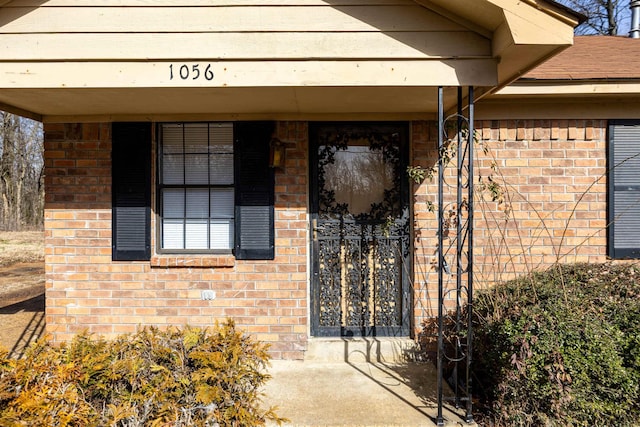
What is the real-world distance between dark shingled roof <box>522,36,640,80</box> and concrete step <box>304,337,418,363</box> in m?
2.96

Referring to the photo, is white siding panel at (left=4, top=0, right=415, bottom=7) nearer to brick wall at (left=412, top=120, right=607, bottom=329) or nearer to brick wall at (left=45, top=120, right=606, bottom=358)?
brick wall at (left=45, top=120, right=606, bottom=358)

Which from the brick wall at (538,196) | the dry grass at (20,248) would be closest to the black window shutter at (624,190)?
the brick wall at (538,196)

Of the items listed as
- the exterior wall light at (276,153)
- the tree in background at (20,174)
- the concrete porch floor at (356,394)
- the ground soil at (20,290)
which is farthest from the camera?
the tree in background at (20,174)

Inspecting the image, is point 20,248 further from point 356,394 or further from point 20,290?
point 356,394

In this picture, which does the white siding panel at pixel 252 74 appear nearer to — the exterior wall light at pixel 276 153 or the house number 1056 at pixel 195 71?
the house number 1056 at pixel 195 71

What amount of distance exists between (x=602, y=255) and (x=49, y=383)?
4.90 meters

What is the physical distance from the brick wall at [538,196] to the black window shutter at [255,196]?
1574 mm

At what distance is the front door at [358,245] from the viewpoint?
4414 mm

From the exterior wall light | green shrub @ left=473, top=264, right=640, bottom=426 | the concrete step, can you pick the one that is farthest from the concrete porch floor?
the exterior wall light

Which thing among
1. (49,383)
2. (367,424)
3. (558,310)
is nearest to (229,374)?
(49,383)

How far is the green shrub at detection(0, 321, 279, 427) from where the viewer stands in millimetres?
2094

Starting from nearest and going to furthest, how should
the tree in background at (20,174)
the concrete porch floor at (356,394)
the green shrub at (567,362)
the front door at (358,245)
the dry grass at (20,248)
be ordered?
the green shrub at (567,362) → the concrete porch floor at (356,394) → the front door at (358,245) → the dry grass at (20,248) → the tree in background at (20,174)

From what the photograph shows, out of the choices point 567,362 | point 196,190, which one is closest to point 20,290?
point 196,190

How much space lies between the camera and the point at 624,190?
169 inches
